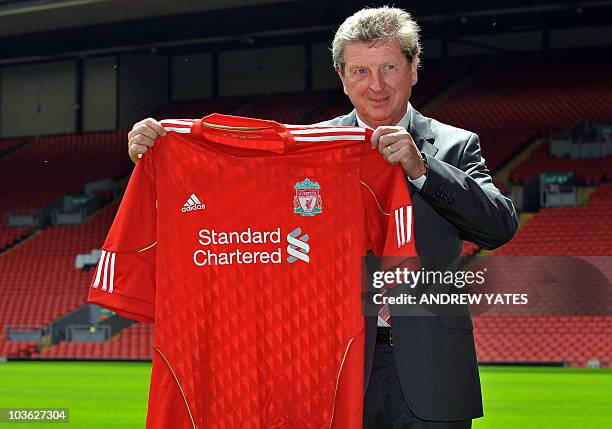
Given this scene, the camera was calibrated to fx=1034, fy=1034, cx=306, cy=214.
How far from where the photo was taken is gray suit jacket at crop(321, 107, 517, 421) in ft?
9.27

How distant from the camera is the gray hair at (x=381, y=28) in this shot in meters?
2.99

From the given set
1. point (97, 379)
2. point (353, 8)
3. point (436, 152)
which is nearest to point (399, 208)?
point (436, 152)

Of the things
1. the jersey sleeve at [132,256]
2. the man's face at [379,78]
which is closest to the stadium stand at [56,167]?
the jersey sleeve at [132,256]

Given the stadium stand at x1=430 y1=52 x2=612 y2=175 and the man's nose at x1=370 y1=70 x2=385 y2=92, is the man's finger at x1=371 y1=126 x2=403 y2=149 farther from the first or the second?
the stadium stand at x1=430 y1=52 x2=612 y2=175

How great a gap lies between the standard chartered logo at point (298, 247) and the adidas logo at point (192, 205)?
0.96 feet

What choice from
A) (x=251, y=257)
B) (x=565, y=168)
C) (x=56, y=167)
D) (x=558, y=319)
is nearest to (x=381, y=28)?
(x=251, y=257)

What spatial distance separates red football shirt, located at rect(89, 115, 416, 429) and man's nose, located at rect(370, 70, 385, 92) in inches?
7.0

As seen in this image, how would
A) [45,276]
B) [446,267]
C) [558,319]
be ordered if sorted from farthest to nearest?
[45,276] → [558,319] → [446,267]

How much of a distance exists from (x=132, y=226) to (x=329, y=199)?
623 millimetres

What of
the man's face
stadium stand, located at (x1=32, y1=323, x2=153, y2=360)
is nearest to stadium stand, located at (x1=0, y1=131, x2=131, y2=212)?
stadium stand, located at (x1=32, y1=323, x2=153, y2=360)

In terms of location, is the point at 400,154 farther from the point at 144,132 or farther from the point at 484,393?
the point at 484,393

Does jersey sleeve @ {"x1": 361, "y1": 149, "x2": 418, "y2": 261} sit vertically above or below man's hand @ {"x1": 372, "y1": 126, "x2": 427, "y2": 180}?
below

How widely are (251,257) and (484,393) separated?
31.7 feet

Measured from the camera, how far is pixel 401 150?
285 cm
